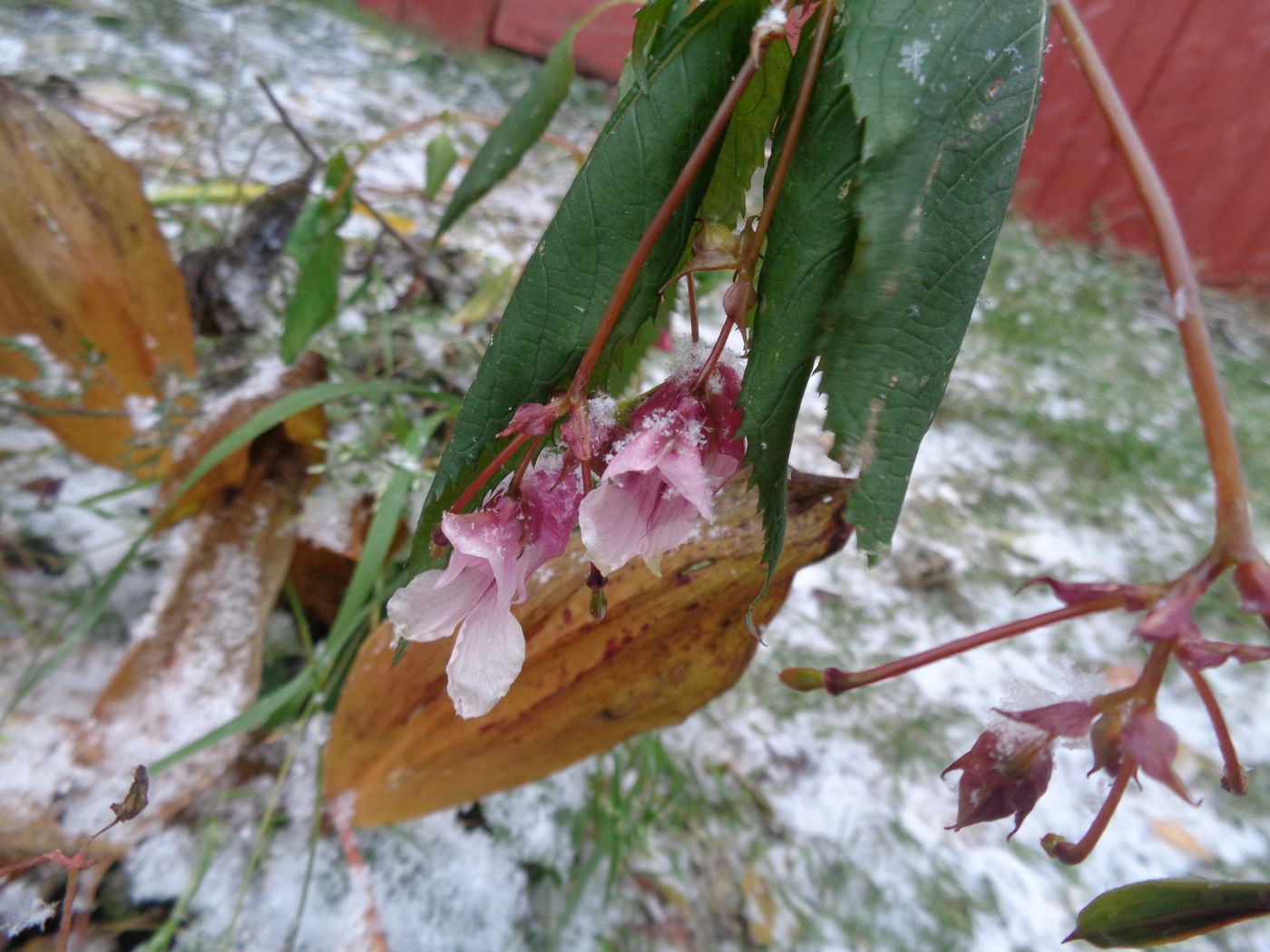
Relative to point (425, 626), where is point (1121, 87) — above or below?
above

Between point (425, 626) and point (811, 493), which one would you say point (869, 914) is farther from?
point (425, 626)

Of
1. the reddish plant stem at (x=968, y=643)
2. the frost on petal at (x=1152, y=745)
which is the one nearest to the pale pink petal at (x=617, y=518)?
the reddish plant stem at (x=968, y=643)

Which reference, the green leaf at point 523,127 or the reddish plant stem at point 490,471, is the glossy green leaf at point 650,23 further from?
the green leaf at point 523,127

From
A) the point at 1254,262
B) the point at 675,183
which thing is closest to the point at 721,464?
the point at 675,183

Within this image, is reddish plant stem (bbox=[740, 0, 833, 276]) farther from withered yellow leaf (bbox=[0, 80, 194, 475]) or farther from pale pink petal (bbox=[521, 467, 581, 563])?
Result: withered yellow leaf (bbox=[0, 80, 194, 475])

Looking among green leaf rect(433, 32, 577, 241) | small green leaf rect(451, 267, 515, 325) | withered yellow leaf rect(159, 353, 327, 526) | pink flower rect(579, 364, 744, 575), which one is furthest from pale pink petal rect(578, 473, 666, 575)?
small green leaf rect(451, 267, 515, 325)

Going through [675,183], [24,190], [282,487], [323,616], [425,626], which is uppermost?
[675,183]

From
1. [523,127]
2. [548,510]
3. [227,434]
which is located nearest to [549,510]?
[548,510]
